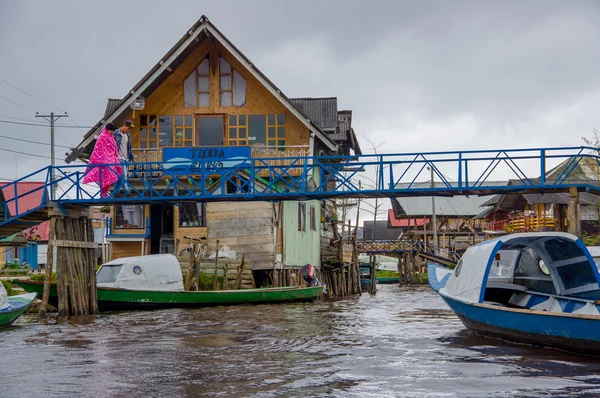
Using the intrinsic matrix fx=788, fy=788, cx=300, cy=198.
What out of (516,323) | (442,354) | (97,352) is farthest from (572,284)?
(97,352)

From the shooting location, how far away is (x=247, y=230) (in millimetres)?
31859

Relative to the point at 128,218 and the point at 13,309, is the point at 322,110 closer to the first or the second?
the point at 128,218

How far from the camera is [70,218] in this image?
24.2 meters

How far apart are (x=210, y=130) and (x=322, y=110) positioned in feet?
18.9

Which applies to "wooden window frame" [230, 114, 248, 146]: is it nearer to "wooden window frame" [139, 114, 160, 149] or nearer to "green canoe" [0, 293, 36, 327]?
"wooden window frame" [139, 114, 160, 149]

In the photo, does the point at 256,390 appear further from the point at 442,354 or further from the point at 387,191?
the point at 387,191

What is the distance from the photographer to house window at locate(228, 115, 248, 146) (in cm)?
3372

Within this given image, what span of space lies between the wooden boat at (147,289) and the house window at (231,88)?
9.47 metres

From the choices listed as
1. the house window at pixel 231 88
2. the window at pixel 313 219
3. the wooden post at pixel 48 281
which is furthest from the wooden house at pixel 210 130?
the wooden post at pixel 48 281

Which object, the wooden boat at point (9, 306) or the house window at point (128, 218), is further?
the house window at point (128, 218)

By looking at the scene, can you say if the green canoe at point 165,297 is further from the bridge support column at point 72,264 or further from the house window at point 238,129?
the house window at point 238,129

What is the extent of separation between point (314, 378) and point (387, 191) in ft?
38.0

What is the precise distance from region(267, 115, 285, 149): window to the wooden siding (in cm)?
314

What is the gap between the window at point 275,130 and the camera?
33562 millimetres
